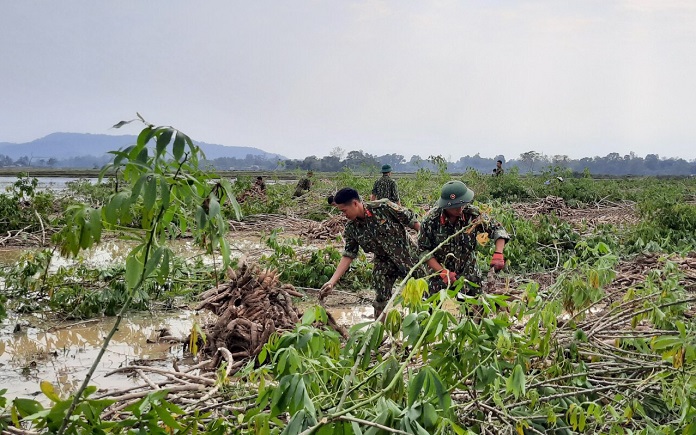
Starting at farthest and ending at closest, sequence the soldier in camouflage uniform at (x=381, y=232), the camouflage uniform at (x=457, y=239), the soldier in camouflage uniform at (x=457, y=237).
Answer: the soldier in camouflage uniform at (x=381, y=232) < the camouflage uniform at (x=457, y=239) < the soldier in camouflage uniform at (x=457, y=237)

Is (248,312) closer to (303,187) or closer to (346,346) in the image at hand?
(346,346)

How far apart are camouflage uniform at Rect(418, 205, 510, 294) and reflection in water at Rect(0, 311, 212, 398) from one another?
2285mm

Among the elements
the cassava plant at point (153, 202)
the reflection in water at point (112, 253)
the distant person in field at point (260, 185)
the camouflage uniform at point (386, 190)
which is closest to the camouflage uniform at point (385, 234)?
the cassava plant at point (153, 202)

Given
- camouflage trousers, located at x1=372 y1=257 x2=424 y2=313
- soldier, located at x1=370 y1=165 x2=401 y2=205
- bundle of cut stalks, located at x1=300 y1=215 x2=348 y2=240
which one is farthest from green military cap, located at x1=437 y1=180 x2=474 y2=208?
bundle of cut stalks, located at x1=300 y1=215 x2=348 y2=240

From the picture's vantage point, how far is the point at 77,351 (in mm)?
6184

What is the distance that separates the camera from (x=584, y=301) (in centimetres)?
350

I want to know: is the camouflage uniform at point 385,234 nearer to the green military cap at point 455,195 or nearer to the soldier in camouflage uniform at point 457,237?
the soldier in camouflage uniform at point 457,237

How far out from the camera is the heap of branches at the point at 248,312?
5.40m

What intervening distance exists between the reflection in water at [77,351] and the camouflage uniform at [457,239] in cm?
229

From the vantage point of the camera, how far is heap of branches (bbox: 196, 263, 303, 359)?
5.40m

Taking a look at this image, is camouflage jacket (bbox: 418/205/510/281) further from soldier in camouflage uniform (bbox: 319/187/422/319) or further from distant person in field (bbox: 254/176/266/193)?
distant person in field (bbox: 254/176/266/193)

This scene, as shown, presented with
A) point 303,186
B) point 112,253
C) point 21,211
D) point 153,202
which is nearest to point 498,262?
point 153,202

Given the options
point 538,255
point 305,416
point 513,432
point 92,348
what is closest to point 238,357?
point 92,348

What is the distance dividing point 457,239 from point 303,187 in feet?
45.8
